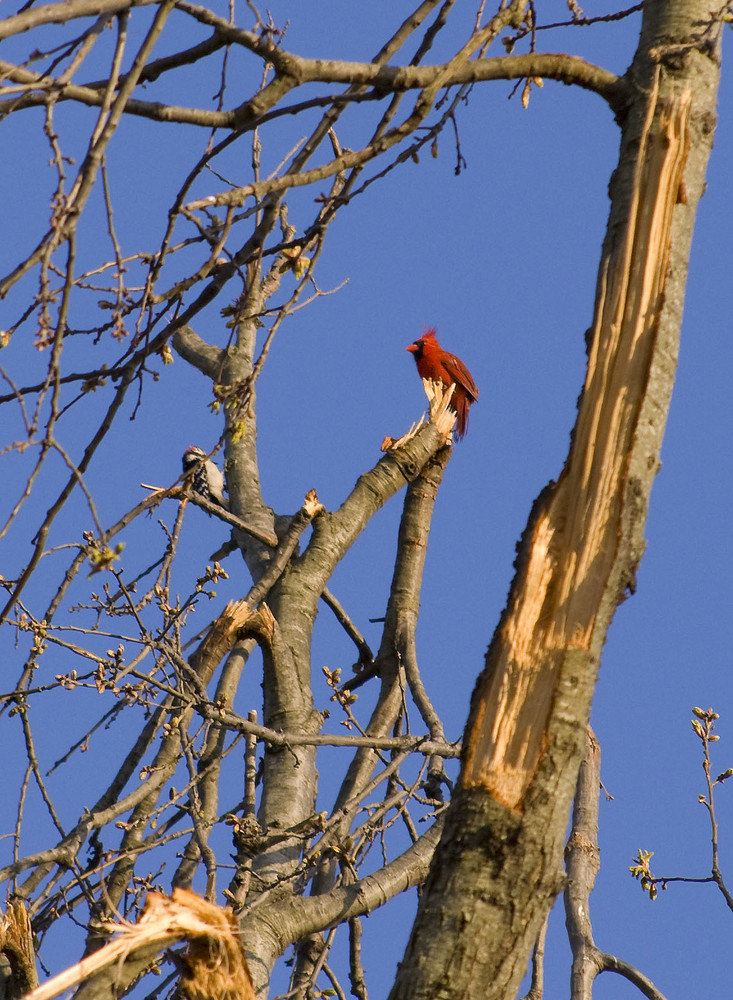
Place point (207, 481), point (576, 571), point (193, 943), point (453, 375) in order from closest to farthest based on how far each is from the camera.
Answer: point (193, 943), point (576, 571), point (207, 481), point (453, 375)

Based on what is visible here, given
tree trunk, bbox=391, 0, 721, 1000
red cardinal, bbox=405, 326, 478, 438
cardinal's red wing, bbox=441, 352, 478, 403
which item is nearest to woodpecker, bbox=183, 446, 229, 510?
red cardinal, bbox=405, 326, 478, 438

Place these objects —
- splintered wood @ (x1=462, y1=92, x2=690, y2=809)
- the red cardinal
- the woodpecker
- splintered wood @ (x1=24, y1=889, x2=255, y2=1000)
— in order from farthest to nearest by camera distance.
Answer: the red cardinal, the woodpecker, splintered wood @ (x1=462, y1=92, x2=690, y2=809), splintered wood @ (x1=24, y1=889, x2=255, y2=1000)

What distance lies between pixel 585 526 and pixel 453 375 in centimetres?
632

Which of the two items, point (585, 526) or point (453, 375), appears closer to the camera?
point (585, 526)

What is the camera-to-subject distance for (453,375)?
8289 mm

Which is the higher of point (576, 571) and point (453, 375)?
point (453, 375)

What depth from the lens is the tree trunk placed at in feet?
6.02

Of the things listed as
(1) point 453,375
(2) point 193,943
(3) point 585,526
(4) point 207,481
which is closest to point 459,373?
(1) point 453,375

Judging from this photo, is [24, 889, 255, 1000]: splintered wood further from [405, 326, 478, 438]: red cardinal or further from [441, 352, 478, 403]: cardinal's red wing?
[441, 352, 478, 403]: cardinal's red wing

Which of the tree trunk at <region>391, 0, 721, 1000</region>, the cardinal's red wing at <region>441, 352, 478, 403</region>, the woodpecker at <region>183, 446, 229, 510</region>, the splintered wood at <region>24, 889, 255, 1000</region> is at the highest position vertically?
the cardinal's red wing at <region>441, 352, 478, 403</region>

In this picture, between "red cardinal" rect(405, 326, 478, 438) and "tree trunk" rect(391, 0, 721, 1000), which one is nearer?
"tree trunk" rect(391, 0, 721, 1000)

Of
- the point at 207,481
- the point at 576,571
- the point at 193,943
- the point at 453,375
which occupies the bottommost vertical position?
the point at 193,943

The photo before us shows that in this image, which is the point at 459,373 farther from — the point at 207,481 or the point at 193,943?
the point at 193,943

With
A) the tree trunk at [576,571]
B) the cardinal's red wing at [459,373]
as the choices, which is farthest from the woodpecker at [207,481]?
the tree trunk at [576,571]
